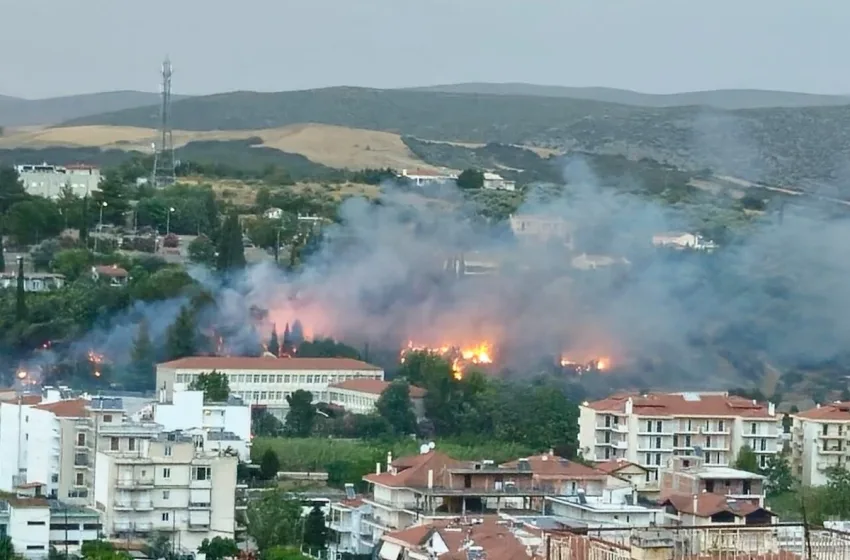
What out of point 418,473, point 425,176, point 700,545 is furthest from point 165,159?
point 700,545

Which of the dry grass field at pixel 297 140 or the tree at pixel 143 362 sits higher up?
the dry grass field at pixel 297 140

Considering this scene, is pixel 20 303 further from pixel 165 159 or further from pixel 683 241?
pixel 165 159

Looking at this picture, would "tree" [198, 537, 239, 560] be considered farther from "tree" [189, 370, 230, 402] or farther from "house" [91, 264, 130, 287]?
"house" [91, 264, 130, 287]

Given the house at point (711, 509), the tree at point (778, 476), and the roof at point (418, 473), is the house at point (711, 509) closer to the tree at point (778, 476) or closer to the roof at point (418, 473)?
the roof at point (418, 473)

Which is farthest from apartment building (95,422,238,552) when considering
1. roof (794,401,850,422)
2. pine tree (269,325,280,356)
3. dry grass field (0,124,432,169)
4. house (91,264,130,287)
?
dry grass field (0,124,432,169)

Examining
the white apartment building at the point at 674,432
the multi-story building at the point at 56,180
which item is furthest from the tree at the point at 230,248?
the white apartment building at the point at 674,432

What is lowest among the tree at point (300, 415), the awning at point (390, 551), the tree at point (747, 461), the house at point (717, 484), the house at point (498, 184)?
the tree at point (300, 415)
